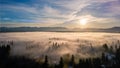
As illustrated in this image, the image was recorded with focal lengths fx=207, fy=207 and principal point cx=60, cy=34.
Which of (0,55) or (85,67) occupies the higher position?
Answer: (0,55)

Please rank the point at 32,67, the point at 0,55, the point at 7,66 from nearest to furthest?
the point at 7,66 < the point at 32,67 < the point at 0,55

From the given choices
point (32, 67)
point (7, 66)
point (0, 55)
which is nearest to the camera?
point (7, 66)

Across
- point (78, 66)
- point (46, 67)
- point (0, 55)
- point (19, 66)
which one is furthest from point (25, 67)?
point (78, 66)

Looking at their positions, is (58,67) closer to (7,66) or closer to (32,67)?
(32,67)

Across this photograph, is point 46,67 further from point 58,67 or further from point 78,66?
point 78,66

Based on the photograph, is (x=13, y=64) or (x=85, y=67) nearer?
(x=13, y=64)

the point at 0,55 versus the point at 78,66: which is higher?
the point at 0,55

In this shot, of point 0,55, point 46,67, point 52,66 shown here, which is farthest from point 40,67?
point 0,55

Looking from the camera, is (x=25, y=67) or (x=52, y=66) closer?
(x=25, y=67)
